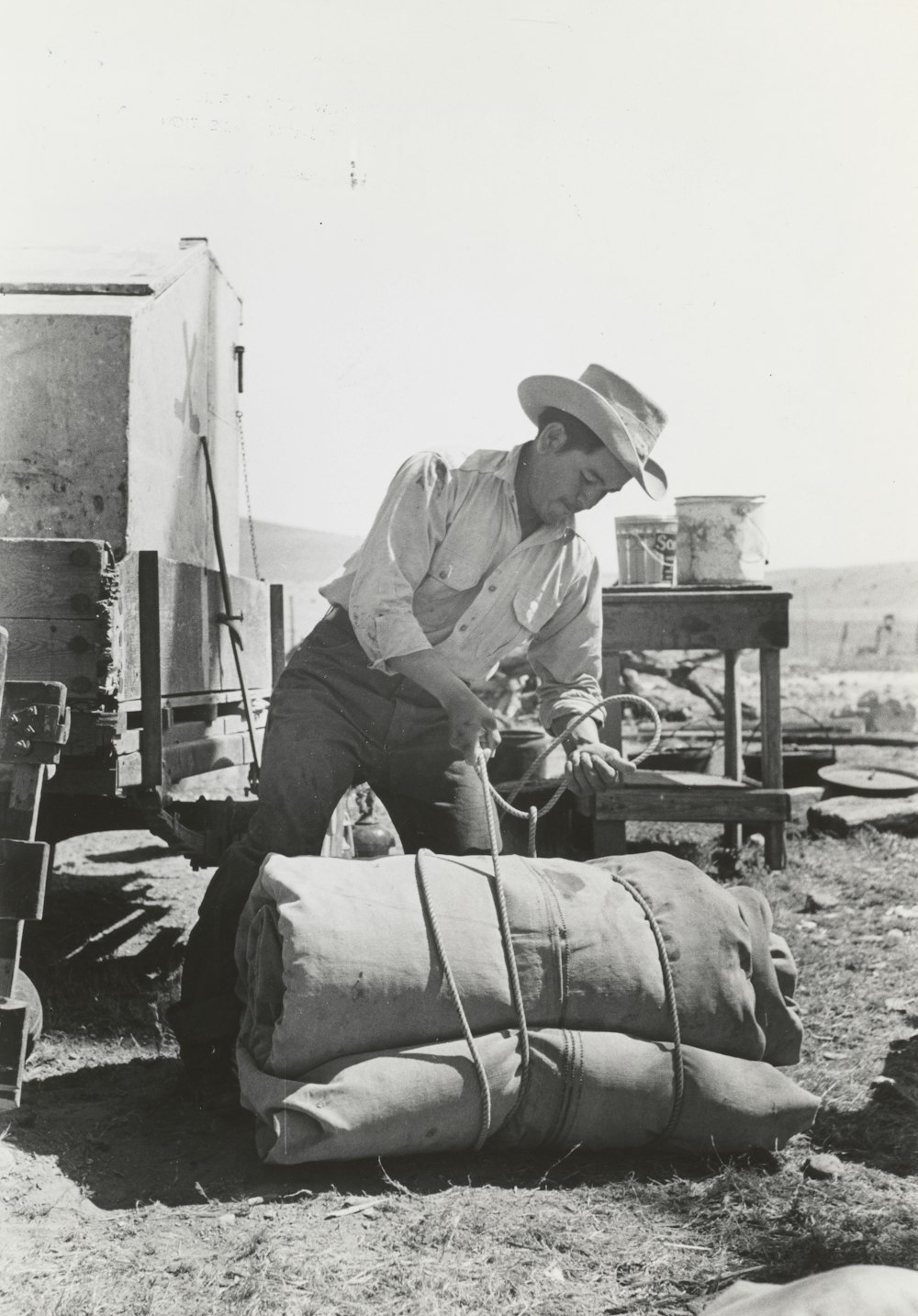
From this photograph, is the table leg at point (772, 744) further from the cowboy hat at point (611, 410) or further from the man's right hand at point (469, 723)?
the man's right hand at point (469, 723)

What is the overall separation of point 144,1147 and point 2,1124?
0.41 meters

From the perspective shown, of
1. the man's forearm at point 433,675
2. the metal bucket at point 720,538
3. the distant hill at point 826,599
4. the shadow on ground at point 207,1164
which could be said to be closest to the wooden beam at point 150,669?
the man's forearm at point 433,675

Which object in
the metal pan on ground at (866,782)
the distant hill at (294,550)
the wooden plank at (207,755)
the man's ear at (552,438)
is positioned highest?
the distant hill at (294,550)

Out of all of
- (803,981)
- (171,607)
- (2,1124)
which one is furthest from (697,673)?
→ (2,1124)

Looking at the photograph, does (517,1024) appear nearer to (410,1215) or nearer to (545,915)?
(545,915)

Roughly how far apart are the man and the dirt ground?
0.44m

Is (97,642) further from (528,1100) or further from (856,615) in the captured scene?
(856,615)

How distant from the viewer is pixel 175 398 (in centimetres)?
443

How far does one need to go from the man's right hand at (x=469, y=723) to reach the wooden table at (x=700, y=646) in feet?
9.81

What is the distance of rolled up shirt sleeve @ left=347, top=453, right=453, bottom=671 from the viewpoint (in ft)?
10.7

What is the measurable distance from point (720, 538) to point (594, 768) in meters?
3.25

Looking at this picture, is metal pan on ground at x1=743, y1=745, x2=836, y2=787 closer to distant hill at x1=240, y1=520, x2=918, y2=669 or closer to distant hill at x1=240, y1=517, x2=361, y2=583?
distant hill at x1=240, y1=520, x2=918, y2=669

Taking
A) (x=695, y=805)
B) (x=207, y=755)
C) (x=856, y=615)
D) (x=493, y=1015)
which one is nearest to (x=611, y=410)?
(x=493, y=1015)

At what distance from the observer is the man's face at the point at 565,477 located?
3404 millimetres
